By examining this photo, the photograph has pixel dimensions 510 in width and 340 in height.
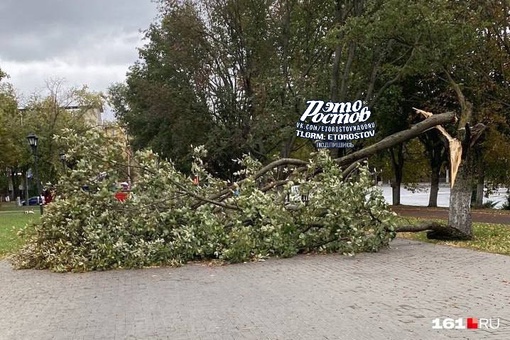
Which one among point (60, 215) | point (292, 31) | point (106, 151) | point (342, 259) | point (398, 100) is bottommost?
point (342, 259)

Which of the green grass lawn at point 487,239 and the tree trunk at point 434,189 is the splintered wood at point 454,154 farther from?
the tree trunk at point 434,189

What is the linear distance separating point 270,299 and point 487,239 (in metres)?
7.16

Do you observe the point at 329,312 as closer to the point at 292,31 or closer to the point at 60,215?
the point at 60,215

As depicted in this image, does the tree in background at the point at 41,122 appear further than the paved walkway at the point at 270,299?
Yes

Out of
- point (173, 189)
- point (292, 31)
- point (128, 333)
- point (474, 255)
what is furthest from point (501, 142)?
point (128, 333)

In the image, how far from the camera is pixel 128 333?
5.70 meters

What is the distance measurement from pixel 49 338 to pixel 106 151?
5.77 m

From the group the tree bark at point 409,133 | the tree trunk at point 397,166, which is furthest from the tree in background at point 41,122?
the tree bark at point 409,133

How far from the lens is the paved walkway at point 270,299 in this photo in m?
5.71

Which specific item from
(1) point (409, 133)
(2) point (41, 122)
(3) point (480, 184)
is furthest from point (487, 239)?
(2) point (41, 122)

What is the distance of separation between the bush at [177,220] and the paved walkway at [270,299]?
1.67ft

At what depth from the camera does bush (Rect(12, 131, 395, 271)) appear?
33.6 feet

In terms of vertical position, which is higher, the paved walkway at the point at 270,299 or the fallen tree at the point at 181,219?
the fallen tree at the point at 181,219

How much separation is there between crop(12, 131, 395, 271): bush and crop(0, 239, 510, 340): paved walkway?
1.67ft
